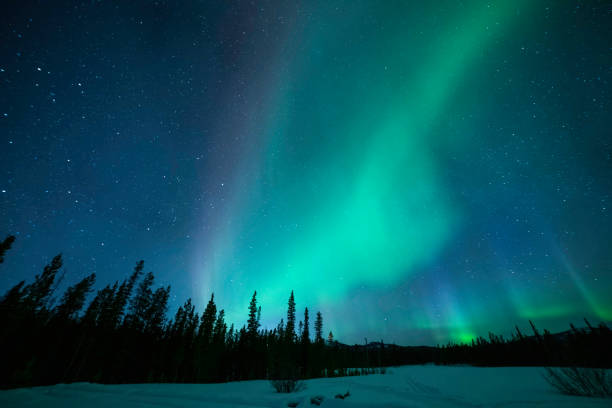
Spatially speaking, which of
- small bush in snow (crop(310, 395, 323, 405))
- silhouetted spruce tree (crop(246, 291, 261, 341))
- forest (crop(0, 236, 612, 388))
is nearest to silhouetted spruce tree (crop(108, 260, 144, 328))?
forest (crop(0, 236, 612, 388))

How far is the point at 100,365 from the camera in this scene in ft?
113

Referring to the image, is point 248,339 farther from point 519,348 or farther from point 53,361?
point 519,348

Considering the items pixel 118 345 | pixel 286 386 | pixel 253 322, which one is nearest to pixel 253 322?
pixel 253 322

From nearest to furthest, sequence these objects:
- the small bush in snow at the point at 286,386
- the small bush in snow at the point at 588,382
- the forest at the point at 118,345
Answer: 1. the small bush in snow at the point at 588,382
2. the small bush in snow at the point at 286,386
3. the forest at the point at 118,345

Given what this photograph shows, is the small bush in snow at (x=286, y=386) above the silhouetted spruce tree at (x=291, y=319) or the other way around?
the other way around

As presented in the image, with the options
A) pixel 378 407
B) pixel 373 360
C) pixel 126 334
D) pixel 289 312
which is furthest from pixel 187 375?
pixel 373 360

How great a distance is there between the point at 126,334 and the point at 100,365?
4.75m

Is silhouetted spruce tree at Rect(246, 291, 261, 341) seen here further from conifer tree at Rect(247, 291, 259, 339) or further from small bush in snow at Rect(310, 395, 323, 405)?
small bush in snow at Rect(310, 395, 323, 405)

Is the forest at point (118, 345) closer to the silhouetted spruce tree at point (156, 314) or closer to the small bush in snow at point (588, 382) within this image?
the silhouetted spruce tree at point (156, 314)

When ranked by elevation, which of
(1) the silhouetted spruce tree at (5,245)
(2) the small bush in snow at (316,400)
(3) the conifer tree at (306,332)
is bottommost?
(2) the small bush in snow at (316,400)

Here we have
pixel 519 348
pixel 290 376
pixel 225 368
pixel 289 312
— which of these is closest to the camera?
pixel 290 376

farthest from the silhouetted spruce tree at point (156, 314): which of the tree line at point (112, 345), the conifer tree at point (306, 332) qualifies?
the conifer tree at point (306, 332)

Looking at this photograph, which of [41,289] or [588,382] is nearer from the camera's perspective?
[588,382]

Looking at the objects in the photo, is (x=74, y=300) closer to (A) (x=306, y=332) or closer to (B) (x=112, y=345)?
(B) (x=112, y=345)
